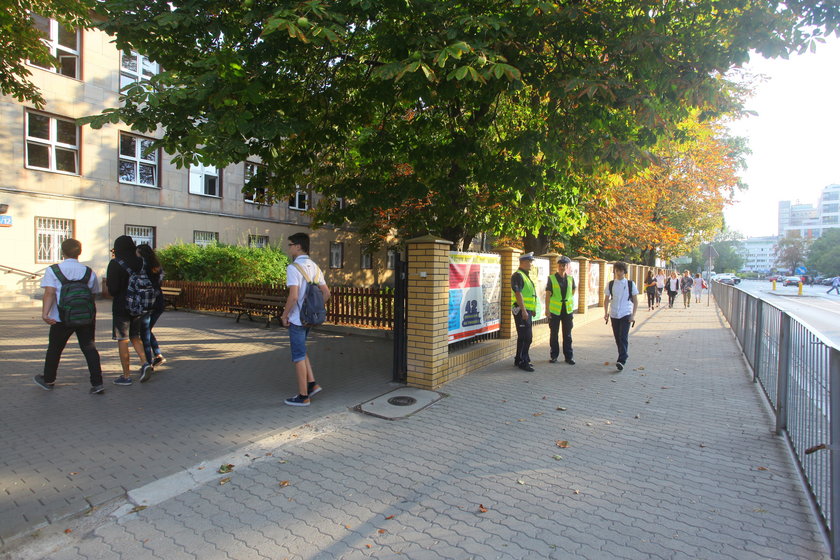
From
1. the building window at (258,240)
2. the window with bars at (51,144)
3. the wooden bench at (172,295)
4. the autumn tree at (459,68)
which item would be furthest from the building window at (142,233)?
the autumn tree at (459,68)

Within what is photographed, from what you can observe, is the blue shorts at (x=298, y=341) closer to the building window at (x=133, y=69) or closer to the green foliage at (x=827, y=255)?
the building window at (x=133, y=69)

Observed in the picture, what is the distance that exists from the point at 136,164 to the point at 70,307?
15.9 metres

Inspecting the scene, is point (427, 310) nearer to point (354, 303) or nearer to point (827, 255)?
point (354, 303)

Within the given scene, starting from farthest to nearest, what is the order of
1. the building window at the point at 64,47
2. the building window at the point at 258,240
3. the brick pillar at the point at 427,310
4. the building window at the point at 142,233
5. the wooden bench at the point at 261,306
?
the building window at the point at 258,240
the building window at the point at 142,233
the building window at the point at 64,47
the wooden bench at the point at 261,306
the brick pillar at the point at 427,310

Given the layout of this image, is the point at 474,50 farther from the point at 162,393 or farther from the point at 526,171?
the point at 162,393

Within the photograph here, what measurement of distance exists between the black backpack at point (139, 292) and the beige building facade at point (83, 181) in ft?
28.0

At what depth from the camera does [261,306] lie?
40.1 feet

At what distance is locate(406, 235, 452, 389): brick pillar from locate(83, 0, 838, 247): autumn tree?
6.24 ft

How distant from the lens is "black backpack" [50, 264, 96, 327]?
5398 mm

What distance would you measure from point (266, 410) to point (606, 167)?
516cm

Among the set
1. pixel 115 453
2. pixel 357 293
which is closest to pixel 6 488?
pixel 115 453

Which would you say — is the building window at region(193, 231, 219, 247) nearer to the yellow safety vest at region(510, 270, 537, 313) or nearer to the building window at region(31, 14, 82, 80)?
the building window at region(31, 14, 82, 80)

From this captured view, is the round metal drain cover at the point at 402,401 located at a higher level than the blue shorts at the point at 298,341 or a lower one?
lower

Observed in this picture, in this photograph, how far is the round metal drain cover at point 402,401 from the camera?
5506 mm
